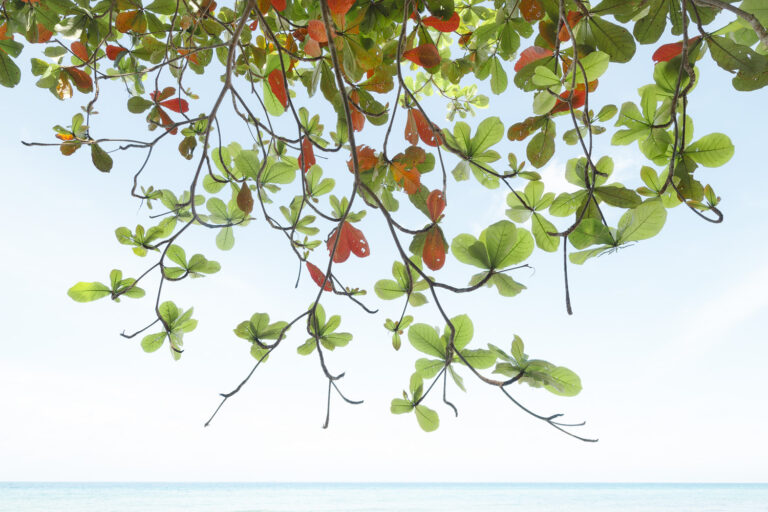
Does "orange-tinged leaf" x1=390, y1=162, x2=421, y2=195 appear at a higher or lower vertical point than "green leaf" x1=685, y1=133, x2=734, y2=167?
lower

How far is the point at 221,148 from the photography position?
1003mm

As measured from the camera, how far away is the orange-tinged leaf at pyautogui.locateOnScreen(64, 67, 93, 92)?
127cm

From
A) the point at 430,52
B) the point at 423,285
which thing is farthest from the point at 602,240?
the point at 430,52

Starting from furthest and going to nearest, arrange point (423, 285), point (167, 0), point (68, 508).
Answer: point (68, 508), point (167, 0), point (423, 285)

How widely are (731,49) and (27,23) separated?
146cm

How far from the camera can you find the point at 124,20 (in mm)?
1165

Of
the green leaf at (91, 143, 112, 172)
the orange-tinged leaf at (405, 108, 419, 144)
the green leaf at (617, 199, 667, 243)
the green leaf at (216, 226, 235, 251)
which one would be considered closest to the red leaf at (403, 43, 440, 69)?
the orange-tinged leaf at (405, 108, 419, 144)

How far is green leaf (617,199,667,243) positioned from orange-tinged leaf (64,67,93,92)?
1.42 metres

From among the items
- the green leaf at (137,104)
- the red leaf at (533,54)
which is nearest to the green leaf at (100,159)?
the green leaf at (137,104)

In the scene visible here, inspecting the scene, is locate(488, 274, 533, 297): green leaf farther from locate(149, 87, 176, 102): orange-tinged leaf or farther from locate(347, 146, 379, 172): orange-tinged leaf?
locate(149, 87, 176, 102): orange-tinged leaf

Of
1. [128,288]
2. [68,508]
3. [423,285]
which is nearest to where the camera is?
[423,285]

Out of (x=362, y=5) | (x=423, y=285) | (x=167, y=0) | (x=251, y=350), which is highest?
(x=167, y=0)

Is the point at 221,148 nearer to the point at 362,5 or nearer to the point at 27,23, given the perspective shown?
the point at 362,5

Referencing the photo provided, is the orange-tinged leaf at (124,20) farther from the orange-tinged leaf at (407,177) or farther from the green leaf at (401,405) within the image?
the green leaf at (401,405)
